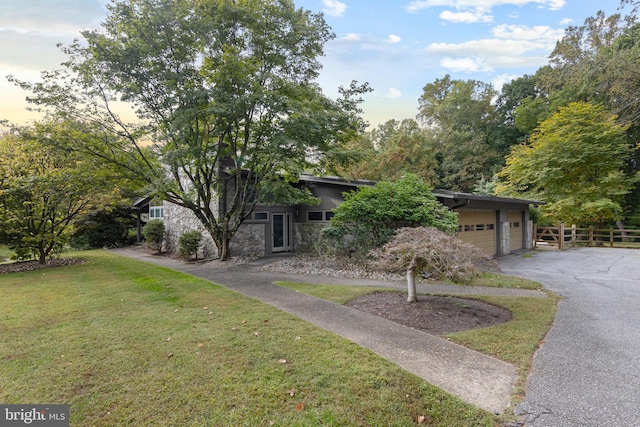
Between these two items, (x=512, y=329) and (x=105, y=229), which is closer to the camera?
(x=512, y=329)

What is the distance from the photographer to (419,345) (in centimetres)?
425

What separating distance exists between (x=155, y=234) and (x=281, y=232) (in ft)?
21.3

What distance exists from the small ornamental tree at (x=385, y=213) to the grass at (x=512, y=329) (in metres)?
2.89

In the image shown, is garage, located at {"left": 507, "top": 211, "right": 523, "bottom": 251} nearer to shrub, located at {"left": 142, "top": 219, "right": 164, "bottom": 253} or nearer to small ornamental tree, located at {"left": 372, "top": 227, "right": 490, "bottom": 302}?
Result: small ornamental tree, located at {"left": 372, "top": 227, "right": 490, "bottom": 302}

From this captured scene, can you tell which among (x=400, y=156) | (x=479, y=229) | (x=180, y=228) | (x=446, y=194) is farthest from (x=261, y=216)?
(x=400, y=156)

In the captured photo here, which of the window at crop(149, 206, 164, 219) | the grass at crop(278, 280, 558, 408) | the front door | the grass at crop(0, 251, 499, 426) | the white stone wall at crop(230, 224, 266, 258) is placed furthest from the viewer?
the window at crop(149, 206, 164, 219)

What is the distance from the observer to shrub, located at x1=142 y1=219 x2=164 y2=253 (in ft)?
52.1

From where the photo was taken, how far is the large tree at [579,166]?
18.9 metres

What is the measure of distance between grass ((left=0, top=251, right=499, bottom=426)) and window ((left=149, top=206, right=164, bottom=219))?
11917mm

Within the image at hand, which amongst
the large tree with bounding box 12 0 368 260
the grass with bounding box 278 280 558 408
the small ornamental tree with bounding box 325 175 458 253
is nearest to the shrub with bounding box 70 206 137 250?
the large tree with bounding box 12 0 368 260

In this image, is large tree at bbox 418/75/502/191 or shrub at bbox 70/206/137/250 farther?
large tree at bbox 418/75/502/191

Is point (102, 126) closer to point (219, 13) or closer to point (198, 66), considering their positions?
point (198, 66)

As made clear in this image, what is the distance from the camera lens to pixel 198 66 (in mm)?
10195

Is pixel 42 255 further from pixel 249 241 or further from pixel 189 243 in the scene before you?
pixel 249 241
